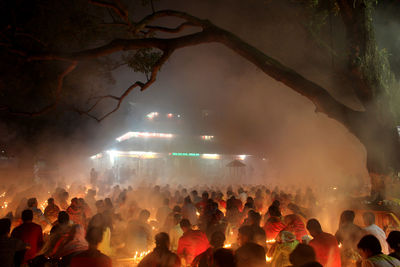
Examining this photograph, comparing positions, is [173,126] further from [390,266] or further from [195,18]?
[390,266]

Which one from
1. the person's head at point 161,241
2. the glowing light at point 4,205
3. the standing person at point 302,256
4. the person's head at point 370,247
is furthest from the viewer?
the glowing light at point 4,205

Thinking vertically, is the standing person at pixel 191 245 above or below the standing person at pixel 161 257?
below

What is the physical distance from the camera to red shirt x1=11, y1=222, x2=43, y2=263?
4988mm

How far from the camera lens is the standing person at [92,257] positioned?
3.32m

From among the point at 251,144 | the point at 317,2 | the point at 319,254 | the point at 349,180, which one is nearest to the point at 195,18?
the point at 317,2

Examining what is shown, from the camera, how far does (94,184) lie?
64.1 feet

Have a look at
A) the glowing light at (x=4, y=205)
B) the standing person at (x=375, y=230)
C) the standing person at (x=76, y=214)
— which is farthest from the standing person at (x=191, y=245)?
the glowing light at (x=4, y=205)

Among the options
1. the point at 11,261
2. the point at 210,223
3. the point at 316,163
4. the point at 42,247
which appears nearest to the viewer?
the point at 11,261

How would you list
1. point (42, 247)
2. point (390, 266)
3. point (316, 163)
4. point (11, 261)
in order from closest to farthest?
point (390, 266), point (11, 261), point (42, 247), point (316, 163)

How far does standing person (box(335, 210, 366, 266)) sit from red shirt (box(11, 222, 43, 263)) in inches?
216

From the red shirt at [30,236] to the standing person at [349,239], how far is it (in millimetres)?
5487

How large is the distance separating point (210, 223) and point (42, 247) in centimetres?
336

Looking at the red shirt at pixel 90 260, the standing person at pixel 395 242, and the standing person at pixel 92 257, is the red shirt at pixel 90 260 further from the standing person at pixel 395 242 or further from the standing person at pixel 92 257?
the standing person at pixel 395 242

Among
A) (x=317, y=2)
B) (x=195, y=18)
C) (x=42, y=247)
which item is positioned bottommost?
(x=42, y=247)
